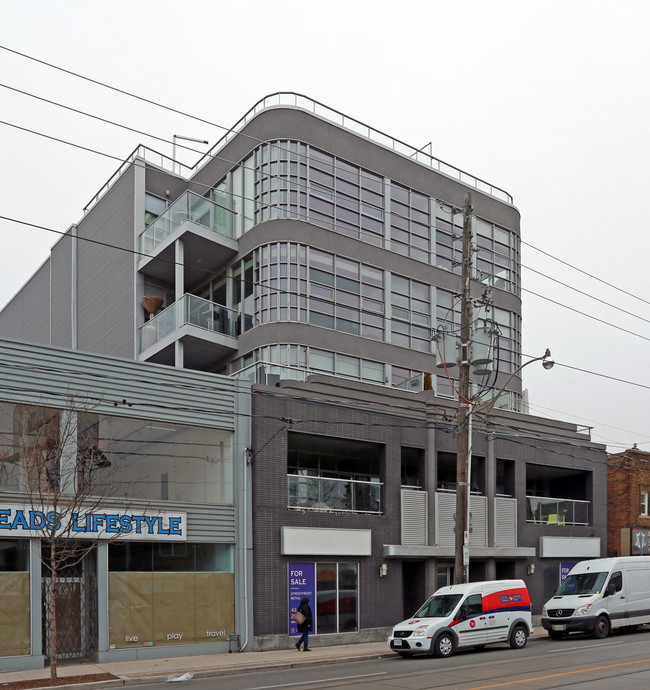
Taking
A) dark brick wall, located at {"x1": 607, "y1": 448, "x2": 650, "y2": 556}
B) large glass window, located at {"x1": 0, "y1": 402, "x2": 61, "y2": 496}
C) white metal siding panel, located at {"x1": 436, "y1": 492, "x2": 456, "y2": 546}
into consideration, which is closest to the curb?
large glass window, located at {"x1": 0, "y1": 402, "x2": 61, "y2": 496}

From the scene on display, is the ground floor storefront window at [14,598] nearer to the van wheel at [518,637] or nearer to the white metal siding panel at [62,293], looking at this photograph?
the van wheel at [518,637]

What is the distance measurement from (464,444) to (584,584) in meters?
6.57

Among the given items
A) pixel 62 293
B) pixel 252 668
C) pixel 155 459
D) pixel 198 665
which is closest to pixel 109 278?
pixel 62 293

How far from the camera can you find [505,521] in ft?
102

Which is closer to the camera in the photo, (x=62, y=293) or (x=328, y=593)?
(x=328, y=593)

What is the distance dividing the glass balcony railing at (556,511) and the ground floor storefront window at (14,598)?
18561 millimetres

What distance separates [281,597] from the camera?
79.4 feet

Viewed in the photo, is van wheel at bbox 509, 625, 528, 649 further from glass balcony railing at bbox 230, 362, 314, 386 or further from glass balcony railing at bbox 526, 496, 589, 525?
glass balcony railing at bbox 230, 362, 314, 386

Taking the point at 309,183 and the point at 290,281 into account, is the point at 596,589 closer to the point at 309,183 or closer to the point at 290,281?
the point at 290,281

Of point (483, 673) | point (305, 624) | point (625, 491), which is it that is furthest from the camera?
point (625, 491)

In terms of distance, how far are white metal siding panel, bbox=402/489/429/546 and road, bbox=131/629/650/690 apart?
519 centimetres

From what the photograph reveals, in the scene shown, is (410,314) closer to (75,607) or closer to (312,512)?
(312,512)

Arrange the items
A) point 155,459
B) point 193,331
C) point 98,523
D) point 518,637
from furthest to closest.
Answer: point 193,331 < point 518,637 < point 155,459 < point 98,523

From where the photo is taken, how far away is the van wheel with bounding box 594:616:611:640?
25734 mm
